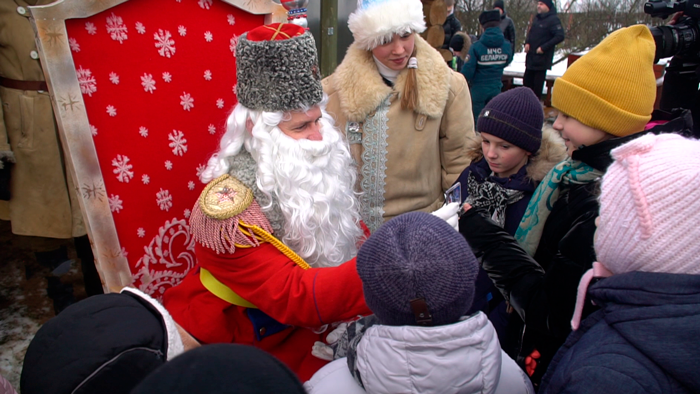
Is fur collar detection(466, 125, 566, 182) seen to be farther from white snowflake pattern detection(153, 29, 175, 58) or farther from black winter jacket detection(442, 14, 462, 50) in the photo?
black winter jacket detection(442, 14, 462, 50)

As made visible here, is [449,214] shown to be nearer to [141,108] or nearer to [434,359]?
[434,359]

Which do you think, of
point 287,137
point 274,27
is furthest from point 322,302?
point 274,27

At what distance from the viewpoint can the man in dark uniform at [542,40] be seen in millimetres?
7219

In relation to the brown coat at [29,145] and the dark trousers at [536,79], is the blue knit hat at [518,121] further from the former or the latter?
the dark trousers at [536,79]

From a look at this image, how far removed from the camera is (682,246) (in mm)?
846

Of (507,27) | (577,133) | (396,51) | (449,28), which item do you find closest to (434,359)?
(577,133)

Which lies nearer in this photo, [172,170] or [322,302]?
[322,302]

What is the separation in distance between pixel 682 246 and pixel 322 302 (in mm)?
898

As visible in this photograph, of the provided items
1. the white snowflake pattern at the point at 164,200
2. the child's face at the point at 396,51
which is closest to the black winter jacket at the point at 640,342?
the white snowflake pattern at the point at 164,200

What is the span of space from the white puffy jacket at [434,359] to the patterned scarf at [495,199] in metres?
0.88

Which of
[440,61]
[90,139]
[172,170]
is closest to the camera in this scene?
[90,139]

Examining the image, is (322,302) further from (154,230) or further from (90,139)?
(90,139)

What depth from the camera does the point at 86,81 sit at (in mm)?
1433

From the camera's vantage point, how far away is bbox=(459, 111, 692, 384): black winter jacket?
122 cm
